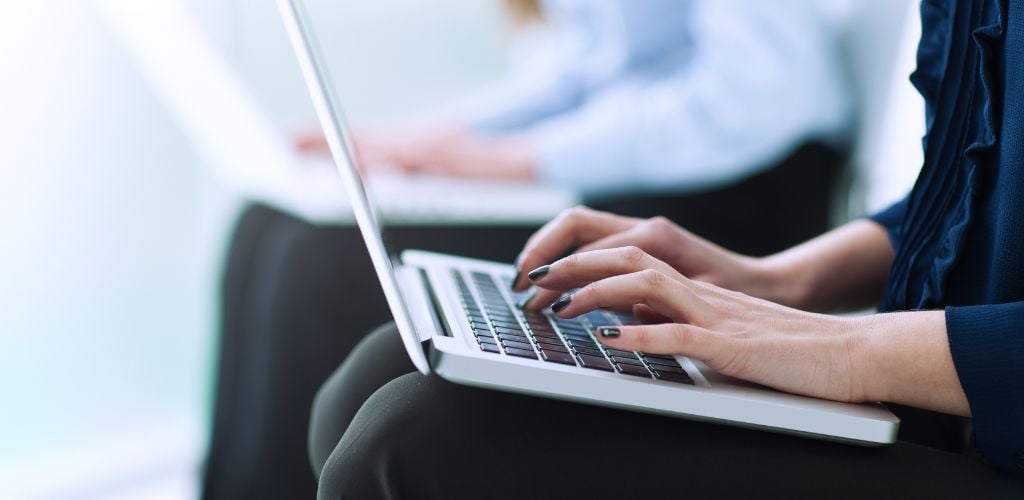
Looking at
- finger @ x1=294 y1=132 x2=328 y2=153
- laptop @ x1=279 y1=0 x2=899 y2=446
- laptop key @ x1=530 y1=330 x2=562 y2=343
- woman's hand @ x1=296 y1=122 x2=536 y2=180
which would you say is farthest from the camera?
finger @ x1=294 y1=132 x2=328 y2=153

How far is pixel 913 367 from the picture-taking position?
0.48 metres

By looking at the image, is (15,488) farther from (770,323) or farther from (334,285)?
Answer: (770,323)

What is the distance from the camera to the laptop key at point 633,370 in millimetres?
461

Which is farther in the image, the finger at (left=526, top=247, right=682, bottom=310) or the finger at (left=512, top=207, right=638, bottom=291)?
the finger at (left=512, top=207, right=638, bottom=291)

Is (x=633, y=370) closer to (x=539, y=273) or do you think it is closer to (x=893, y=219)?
(x=539, y=273)

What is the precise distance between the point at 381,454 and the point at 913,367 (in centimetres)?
29

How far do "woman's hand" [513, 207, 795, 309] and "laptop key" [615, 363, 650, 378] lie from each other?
20cm

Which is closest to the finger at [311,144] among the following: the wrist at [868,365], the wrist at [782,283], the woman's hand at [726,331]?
the wrist at [782,283]

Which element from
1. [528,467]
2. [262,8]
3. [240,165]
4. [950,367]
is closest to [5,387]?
[240,165]

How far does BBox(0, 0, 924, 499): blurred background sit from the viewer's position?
130cm

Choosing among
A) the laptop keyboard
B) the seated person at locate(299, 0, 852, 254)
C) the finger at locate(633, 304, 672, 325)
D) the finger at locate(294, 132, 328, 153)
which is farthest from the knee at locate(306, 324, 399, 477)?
the finger at locate(294, 132, 328, 153)

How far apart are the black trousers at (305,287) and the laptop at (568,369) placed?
2.10ft

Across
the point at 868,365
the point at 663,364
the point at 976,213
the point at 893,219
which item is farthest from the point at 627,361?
the point at 893,219

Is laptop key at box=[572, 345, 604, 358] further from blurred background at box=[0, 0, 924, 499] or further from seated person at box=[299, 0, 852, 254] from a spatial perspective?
seated person at box=[299, 0, 852, 254]
